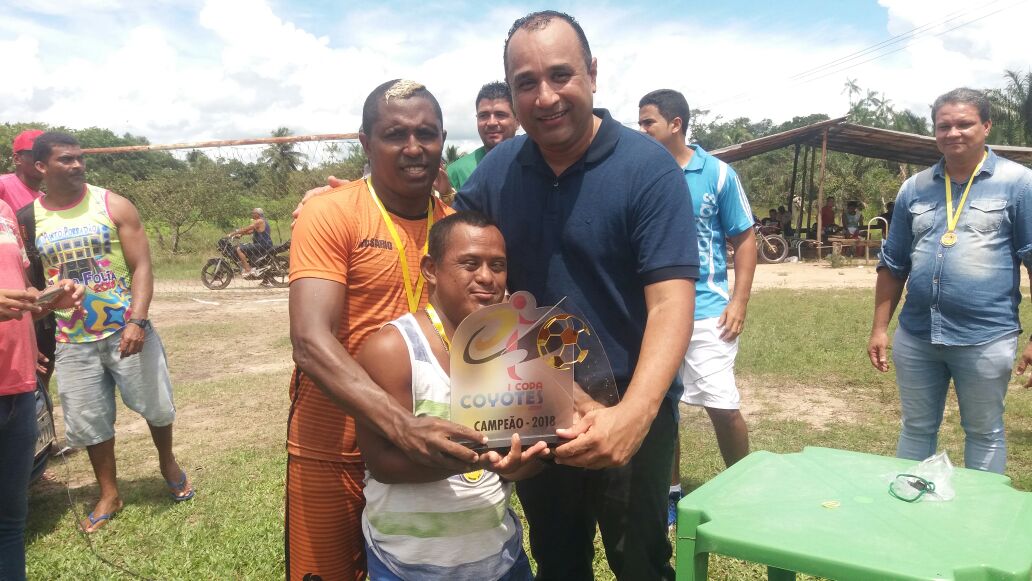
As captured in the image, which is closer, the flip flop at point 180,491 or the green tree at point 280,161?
the flip flop at point 180,491

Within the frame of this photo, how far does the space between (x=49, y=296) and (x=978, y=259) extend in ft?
11.7

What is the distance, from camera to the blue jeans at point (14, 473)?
2426 mm

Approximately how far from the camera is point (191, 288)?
14.3 m

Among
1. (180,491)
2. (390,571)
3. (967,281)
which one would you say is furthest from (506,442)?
(180,491)

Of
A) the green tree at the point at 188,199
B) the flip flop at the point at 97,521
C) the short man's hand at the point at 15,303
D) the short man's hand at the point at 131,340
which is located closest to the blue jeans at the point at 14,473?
the short man's hand at the point at 15,303

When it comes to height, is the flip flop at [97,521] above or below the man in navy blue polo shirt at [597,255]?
below

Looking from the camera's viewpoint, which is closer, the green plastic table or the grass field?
the green plastic table

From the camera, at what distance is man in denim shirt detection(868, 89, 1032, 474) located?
295cm

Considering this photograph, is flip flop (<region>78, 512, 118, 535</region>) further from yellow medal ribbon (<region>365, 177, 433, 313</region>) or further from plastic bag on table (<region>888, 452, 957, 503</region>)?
plastic bag on table (<region>888, 452, 957, 503</region>)

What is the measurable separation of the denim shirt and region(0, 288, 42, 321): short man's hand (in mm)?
3419

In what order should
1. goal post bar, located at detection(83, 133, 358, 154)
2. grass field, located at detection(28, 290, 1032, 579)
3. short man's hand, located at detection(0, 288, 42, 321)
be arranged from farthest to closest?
goal post bar, located at detection(83, 133, 358, 154) < grass field, located at detection(28, 290, 1032, 579) < short man's hand, located at detection(0, 288, 42, 321)

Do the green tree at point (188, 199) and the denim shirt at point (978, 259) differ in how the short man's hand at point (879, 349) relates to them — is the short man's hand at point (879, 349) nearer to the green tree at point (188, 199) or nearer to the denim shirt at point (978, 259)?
the denim shirt at point (978, 259)

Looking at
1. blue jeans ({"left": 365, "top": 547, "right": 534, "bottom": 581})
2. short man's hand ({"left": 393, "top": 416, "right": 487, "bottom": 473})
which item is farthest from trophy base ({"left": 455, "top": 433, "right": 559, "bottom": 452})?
blue jeans ({"left": 365, "top": 547, "right": 534, "bottom": 581})

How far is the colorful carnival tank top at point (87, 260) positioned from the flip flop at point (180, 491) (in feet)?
3.06
